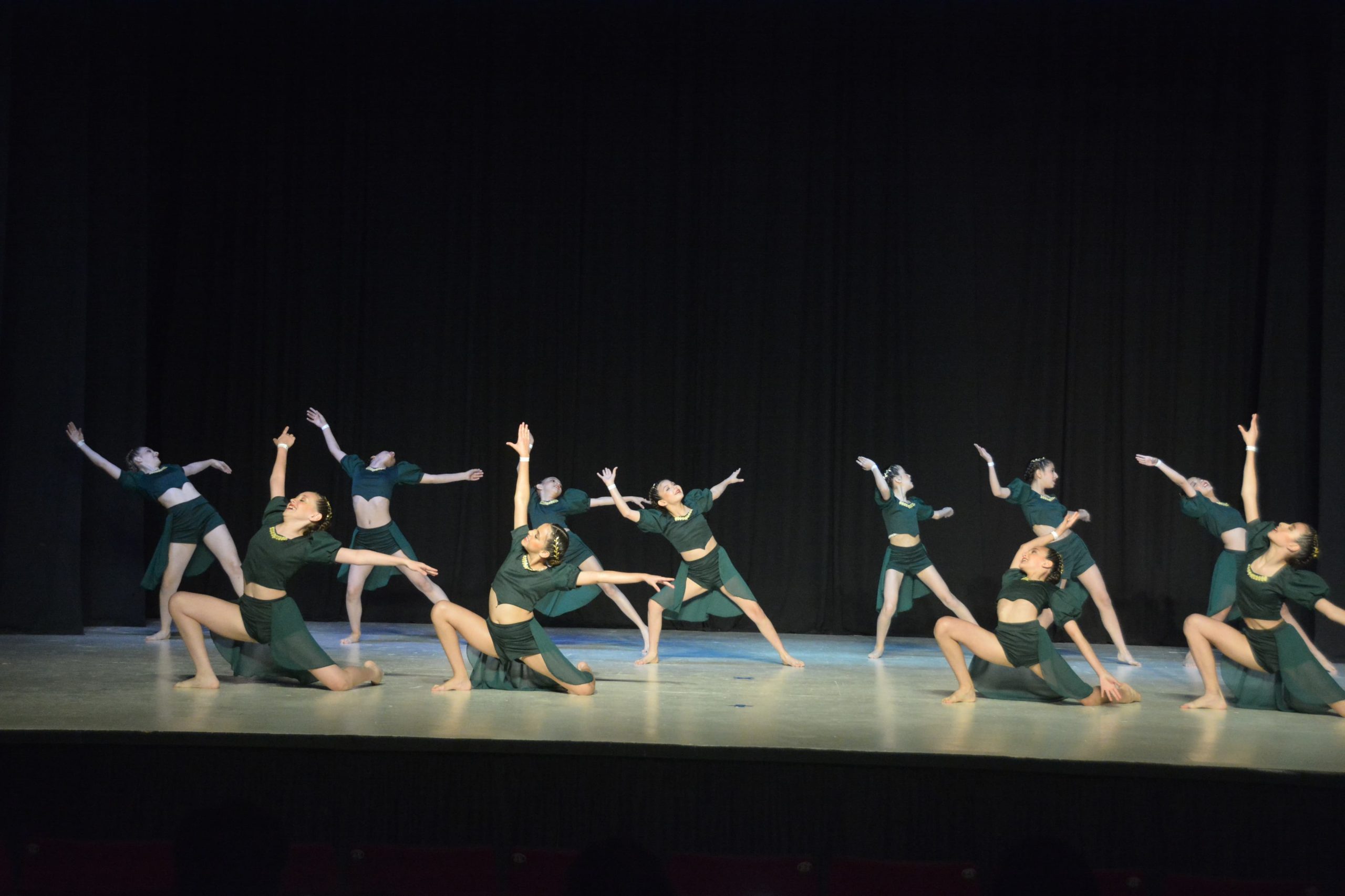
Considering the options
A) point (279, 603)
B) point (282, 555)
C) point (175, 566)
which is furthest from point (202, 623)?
point (175, 566)

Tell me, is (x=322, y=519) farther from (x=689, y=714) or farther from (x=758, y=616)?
(x=758, y=616)

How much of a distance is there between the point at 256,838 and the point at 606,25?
777cm

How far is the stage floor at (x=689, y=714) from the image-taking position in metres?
4.61

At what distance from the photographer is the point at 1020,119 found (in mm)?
9023

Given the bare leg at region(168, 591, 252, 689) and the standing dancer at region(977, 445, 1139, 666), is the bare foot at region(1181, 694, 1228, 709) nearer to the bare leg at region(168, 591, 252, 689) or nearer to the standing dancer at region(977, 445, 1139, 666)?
the standing dancer at region(977, 445, 1139, 666)

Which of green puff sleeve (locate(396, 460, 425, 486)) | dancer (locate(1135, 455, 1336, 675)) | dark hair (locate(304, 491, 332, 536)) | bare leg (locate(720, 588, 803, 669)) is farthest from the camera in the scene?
green puff sleeve (locate(396, 460, 425, 486))

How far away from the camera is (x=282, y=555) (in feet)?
Answer: 18.7

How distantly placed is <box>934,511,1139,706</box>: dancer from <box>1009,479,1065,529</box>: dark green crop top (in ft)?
5.68

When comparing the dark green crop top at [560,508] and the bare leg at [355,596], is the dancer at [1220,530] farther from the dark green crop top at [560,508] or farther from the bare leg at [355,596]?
the bare leg at [355,596]

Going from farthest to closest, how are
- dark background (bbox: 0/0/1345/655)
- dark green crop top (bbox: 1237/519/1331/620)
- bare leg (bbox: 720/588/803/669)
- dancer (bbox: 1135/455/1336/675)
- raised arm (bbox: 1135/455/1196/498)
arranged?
1. dark background (bbox: 0/0/1345/655)
2. raised arm (bbox: 1135/455/1196/498)
3. dancer (bbox: 1135/455/1336/675)
4. bare leg (bbox: 720/588/803/669)
5. dark green crop top (bbox: 1237/519/1331/620)

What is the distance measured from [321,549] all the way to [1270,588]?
14.6 feet

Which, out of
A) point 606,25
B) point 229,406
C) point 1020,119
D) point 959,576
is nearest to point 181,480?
point 229,406

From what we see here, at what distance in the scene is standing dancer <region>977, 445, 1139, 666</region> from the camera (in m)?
7.57

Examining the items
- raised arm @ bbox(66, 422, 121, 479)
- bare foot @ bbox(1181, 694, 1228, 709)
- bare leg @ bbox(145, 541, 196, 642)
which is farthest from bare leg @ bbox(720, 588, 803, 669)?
raised arm @ bbox(66, 422, 121, 479)
